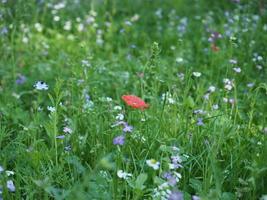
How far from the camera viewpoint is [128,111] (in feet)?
9.66

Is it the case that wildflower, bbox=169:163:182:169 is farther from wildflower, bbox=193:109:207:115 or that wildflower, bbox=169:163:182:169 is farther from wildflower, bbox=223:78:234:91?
wildflower, bbox=223:78:234:91

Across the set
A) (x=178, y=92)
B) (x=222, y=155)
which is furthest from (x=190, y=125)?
(x=178, y=92)

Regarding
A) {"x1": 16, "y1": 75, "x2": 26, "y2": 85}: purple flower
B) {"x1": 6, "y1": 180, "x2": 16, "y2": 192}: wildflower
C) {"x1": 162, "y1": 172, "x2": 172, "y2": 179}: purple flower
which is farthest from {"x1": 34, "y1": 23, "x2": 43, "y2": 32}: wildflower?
{"x1": 162, "y1": 172, "x2": 172, "y2": 179}: purple flower

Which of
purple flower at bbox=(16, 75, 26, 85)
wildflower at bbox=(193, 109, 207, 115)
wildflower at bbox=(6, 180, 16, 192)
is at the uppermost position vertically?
wildflower at bbox=(193, 109, 207, 115)

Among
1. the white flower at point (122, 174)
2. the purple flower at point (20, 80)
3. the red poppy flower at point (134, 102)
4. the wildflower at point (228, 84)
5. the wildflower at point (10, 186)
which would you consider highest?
the red poppy flower at point (134, 102)

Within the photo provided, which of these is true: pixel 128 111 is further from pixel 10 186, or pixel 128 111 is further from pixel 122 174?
pixel 10 186

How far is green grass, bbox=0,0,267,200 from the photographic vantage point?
7.20 feet

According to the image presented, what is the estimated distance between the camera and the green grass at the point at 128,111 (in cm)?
220

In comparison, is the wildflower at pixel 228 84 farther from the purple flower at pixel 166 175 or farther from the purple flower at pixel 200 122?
the purple flower at pixel 166 175

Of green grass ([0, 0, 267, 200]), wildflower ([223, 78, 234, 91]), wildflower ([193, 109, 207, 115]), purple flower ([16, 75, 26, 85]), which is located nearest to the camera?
green grass ([0, 0, 267, 200])

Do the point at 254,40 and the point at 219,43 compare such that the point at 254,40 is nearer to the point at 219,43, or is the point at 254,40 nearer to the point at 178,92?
the point at 219,43

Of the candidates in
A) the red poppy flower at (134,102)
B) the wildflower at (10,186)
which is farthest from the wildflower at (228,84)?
the wildflower at (10,186)

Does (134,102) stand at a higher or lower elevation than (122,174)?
higher

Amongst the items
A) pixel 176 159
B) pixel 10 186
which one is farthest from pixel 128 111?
pixel 10 186
